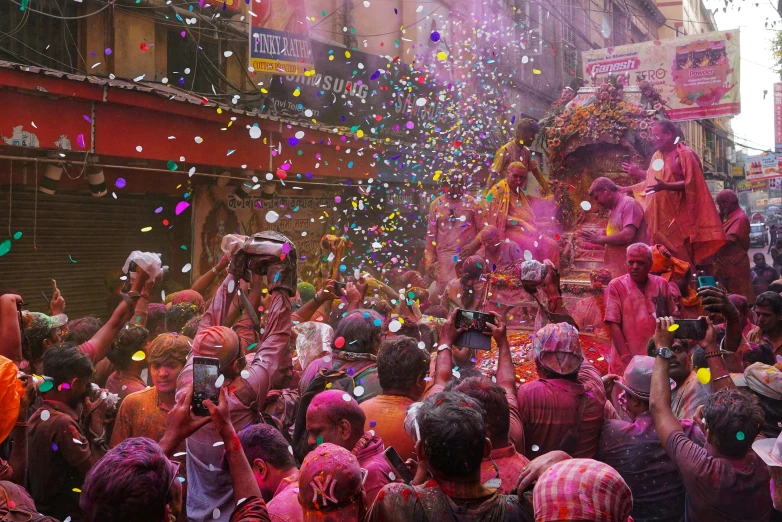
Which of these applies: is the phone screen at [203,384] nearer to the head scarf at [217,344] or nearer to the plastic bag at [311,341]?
the head scarf at [217,344]

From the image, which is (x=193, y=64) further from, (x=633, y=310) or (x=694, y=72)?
(x=694, y=72)

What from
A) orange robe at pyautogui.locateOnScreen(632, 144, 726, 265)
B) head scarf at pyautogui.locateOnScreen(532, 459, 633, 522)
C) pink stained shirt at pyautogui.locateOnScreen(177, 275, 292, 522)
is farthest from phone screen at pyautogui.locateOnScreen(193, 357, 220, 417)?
orange robe at pyautogui.locateOnScreen(632, 144, 726, 265)

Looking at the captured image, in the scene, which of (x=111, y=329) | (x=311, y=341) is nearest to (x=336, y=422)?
(x=311, y=341)

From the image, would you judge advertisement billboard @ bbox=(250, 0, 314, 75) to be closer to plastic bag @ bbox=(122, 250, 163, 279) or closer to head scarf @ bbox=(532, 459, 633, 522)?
plastic bag @ bbox=(122, 250, 163, 279)

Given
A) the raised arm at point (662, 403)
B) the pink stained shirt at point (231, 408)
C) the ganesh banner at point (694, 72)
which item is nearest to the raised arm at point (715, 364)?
the raised arm at point (662, 403)

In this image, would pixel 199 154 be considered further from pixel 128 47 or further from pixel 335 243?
pixel 335 243

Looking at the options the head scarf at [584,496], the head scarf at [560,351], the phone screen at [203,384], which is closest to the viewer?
the head scarf at [584,496]

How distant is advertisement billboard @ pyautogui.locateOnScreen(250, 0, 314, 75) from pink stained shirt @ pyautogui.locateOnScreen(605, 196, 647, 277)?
19.8ft

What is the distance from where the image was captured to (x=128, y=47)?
11766 mm

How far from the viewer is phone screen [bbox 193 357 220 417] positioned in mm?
2484

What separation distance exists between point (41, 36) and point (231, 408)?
9323mm

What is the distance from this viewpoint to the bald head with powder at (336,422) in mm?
3066

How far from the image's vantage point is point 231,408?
326cm

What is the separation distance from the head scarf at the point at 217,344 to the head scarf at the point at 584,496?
1.63 metres
